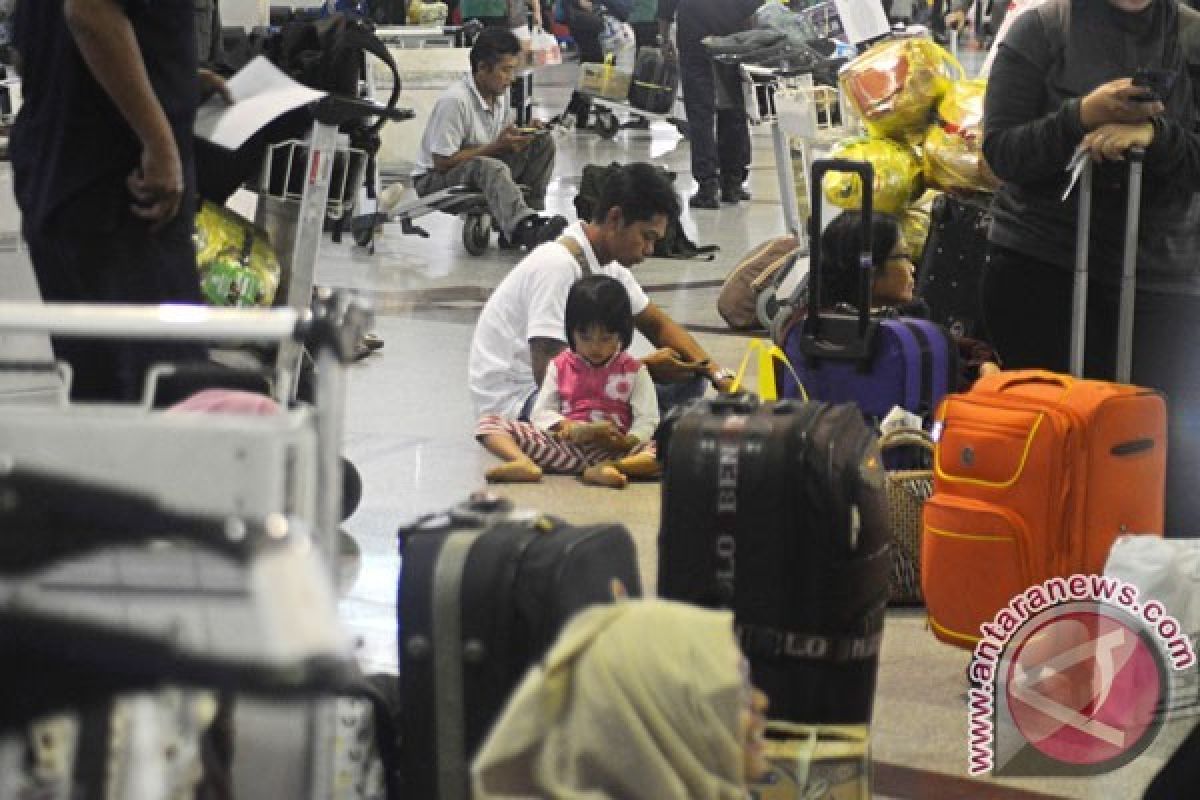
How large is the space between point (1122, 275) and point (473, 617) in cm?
217

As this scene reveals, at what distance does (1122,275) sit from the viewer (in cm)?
469

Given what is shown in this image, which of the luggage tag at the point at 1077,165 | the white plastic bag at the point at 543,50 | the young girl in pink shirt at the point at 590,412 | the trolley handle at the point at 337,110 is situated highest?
the luggage tag at the point at 1077,165

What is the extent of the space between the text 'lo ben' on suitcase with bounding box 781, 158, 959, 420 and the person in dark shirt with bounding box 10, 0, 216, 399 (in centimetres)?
166

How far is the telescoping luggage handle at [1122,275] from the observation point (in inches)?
181

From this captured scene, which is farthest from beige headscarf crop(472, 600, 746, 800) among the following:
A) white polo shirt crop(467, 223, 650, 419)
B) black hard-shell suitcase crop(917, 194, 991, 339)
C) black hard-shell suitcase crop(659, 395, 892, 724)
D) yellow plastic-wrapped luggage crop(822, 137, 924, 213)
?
yellow plastic-wrapped luggage crop(822, 137, 924, 213)

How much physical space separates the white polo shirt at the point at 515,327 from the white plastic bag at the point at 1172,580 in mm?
2632

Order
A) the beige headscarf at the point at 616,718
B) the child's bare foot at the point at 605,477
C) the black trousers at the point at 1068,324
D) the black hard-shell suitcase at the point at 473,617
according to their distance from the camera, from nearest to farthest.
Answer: the beige headscarf at the point at 616,718 → the black hard-shell suitcase at the point at 473,617 → the black trousers at the point at 1068,324 → the child's bare foot at the point at 605,477

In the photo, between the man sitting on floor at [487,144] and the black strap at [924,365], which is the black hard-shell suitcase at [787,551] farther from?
the man sitting on floor at [487,144]

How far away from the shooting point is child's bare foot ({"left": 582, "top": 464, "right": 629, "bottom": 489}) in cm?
618

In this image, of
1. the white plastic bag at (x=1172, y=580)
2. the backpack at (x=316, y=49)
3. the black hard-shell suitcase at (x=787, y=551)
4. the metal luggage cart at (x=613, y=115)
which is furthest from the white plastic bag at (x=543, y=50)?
the black hard-shell suitcase at (x=787, y=551)

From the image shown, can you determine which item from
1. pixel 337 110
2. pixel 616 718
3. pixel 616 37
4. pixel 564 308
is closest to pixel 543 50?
pixel 616 37

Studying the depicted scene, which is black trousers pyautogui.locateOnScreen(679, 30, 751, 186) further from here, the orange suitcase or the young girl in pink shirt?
the orange suitcase

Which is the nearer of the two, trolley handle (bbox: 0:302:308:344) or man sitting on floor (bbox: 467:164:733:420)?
trolley handle (bbox: 0:302:308:344)

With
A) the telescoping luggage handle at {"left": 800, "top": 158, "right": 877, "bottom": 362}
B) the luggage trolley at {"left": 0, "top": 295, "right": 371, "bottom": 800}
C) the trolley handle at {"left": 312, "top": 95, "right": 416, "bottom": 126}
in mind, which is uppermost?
the luggage trolley at {"left": 0, "top": 295, "right": 371, "bottom": 800}
